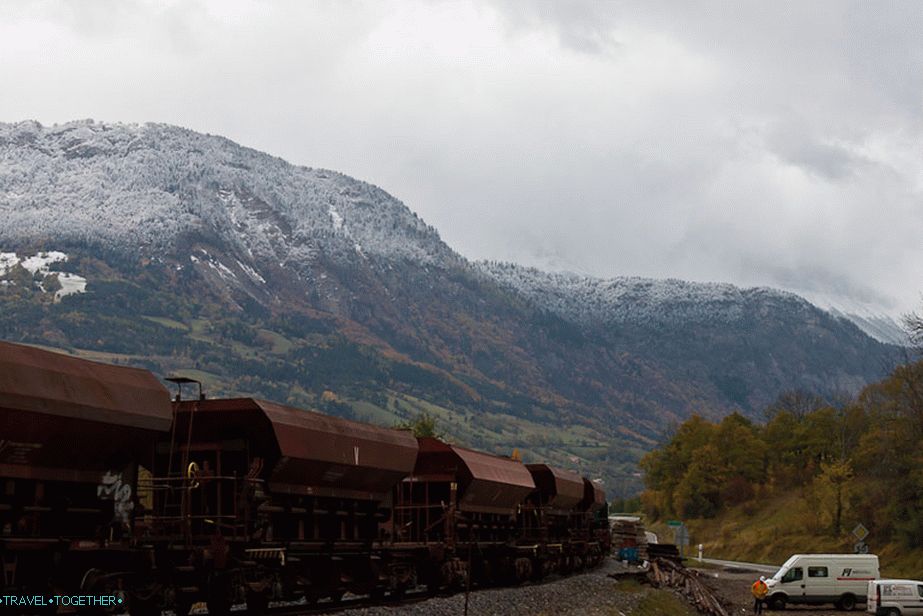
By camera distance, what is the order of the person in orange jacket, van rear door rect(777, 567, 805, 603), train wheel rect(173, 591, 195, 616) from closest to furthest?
train wheel rect(173, 591, 195, 616), the person in orange jacket, van rear door rect(777, 567, 805, 603)

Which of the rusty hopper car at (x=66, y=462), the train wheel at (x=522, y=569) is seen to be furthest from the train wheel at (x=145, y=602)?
the train wheel at (x=522, y=569)

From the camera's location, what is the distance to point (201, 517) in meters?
27.1

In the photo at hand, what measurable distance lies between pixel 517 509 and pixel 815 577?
15.0m

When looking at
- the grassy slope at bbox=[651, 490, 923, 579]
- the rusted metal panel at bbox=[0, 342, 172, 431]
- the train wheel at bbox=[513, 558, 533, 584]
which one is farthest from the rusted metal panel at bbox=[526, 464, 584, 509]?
the rusted metal panel at bbox=[0, 342, 172, 431]

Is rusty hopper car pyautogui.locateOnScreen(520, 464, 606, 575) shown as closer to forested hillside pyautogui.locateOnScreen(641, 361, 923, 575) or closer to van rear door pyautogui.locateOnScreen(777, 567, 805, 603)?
van rear door pyautogui.locateOnScreen(777, 567, 805, 603)

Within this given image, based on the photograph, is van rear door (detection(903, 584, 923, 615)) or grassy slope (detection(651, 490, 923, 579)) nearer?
van rear door (detection(903, 584, 923, 615))

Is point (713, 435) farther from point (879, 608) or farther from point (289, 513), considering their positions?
point (289, 513)

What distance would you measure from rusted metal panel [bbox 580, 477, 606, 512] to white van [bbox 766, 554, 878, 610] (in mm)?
20465

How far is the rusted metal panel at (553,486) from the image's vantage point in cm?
6406

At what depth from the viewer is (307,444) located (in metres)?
31.2

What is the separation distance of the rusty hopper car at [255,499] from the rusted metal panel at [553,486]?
29.9m

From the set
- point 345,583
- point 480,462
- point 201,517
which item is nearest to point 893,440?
point 480,462

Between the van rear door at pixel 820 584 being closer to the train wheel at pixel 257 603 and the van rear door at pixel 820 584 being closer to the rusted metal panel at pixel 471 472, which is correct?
the rusted metal panel at pixel 471 472

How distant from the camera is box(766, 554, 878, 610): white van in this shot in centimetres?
5625
